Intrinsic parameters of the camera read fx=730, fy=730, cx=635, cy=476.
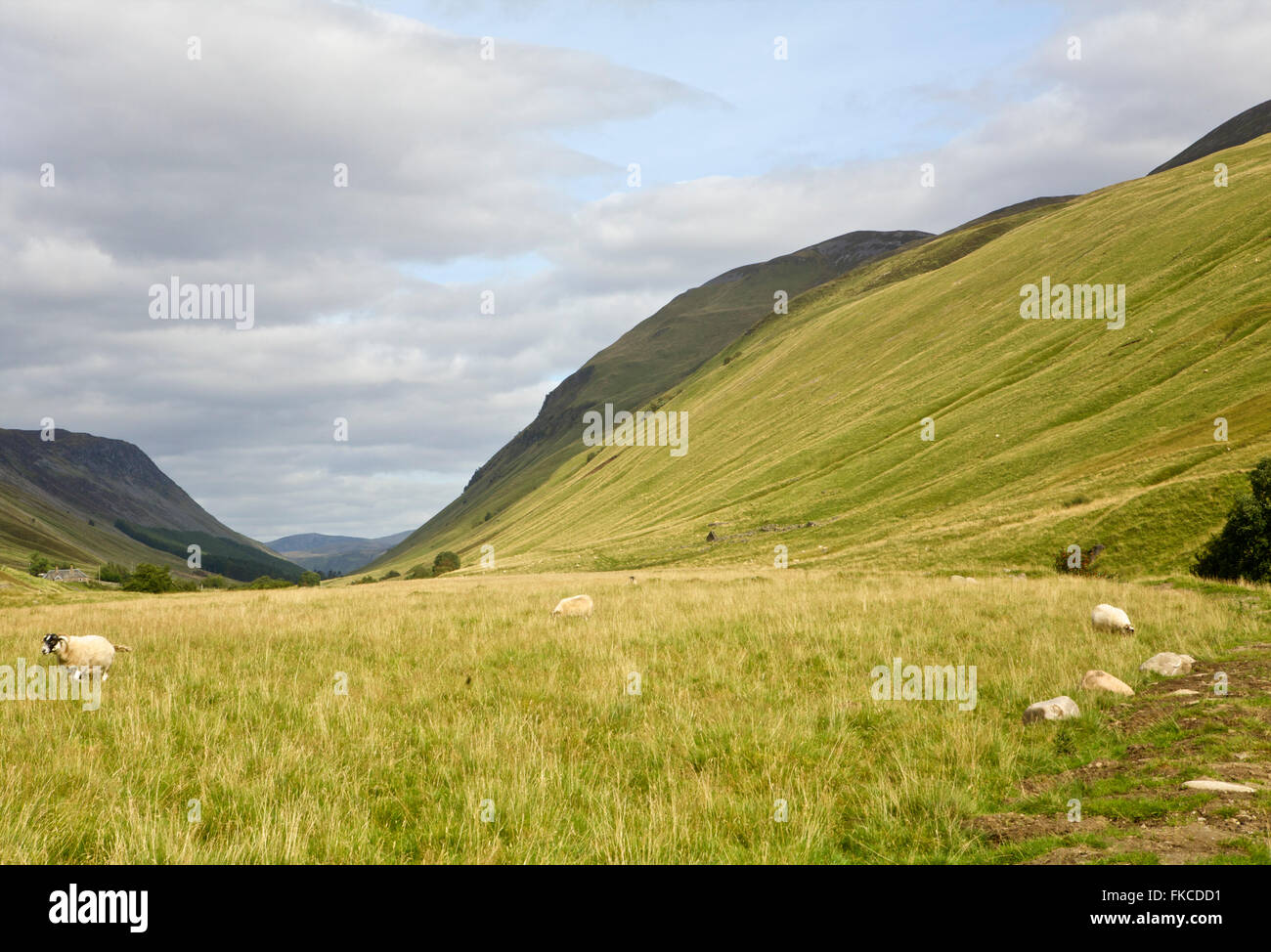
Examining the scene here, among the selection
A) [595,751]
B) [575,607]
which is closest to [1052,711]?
[595,751]

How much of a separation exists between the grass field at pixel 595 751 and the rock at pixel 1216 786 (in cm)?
21

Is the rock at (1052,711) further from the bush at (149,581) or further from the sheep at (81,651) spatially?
the bush at (149,581)

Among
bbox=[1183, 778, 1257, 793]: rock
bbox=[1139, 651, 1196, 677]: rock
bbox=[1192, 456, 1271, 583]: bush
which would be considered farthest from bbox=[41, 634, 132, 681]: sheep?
bbox=[1192, 456, 1271, 583]: bush

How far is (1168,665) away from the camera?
11922 millimetres

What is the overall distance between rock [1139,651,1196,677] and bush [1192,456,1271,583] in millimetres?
17794

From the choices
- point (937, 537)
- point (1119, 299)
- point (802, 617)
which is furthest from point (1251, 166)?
point (802, 617)

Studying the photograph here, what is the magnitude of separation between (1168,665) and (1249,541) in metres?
20.8

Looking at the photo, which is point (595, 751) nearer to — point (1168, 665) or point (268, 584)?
point (1168, 665)

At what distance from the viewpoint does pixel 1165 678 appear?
11570mm

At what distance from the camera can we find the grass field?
579 centimetres

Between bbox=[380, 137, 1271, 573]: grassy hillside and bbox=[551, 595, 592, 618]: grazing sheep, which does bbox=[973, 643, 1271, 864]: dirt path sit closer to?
bbox=[551, 595, 592, 618]: grazing sheep

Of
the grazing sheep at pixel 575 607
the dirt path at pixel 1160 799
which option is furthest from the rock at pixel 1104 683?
the grazing sheep at pixel 575 607

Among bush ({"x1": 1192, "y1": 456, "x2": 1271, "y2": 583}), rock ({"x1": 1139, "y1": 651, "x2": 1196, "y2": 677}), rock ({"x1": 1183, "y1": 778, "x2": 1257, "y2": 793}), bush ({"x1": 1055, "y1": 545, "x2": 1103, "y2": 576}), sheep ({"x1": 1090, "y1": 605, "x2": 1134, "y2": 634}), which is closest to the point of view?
rock ({"x1": 1183, "y1": 778, "x2": 1257, "y2": 793})

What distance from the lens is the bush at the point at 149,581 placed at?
3914 inches
